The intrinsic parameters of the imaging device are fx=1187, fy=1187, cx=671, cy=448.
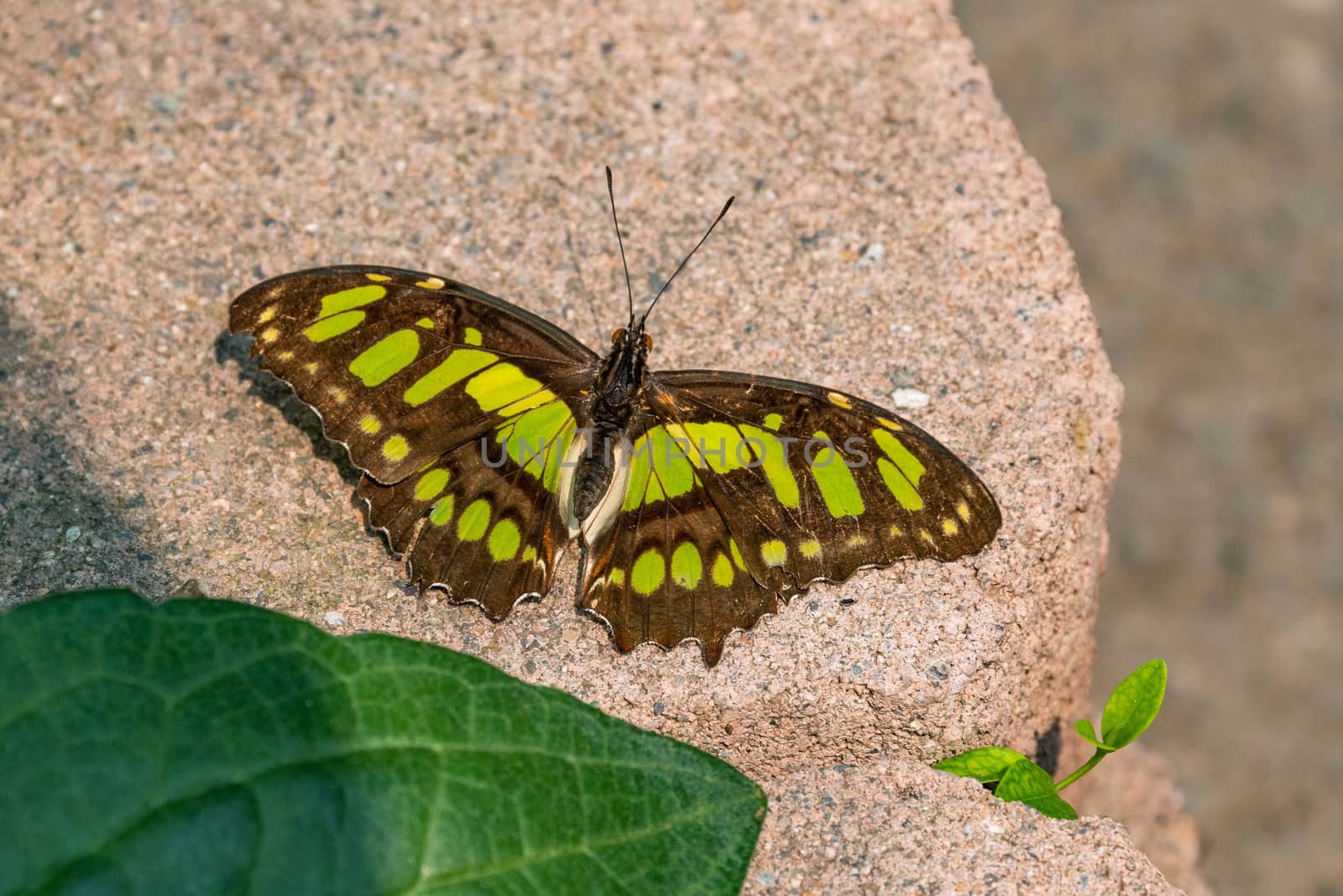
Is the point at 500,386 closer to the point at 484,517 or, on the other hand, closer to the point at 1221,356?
the point at 484,517

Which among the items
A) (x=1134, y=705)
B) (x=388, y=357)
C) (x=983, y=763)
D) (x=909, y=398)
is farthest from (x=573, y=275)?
(x=1134, y=705)

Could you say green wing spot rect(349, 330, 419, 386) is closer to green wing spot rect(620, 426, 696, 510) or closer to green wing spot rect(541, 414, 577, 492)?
green wing spot rect(541, 414, 577, 492)

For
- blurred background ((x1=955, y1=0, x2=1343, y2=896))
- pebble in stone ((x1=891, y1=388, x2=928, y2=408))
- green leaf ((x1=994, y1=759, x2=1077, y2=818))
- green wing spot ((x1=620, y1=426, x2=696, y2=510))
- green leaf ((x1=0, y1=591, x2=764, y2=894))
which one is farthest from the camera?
blurred background ((x1=955, y1=0, x2=1343, y2=896))

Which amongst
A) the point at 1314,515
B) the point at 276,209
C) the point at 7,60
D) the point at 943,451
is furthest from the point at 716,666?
the point at 1314,515

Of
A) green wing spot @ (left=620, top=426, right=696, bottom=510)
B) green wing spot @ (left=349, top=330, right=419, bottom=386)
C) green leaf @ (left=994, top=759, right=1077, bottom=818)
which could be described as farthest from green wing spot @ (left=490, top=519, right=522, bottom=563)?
green leaf @ (left=994, top=759, right=1077, bottom=818)

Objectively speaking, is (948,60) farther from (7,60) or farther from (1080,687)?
(7,60)
